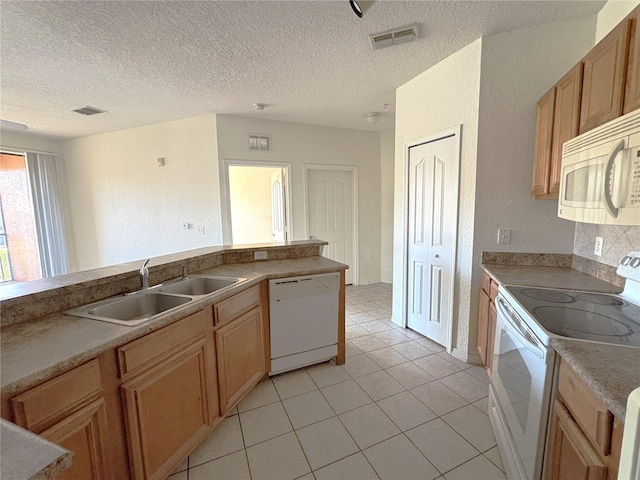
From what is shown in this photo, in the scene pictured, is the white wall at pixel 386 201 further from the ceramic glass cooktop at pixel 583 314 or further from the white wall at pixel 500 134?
the ceramic glass cooktop at pixel 583 314

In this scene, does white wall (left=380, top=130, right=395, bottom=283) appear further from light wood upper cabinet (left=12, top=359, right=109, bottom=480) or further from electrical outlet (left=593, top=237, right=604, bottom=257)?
light wood upper cabinet (left=12, top=359, right=109, bottom=480)

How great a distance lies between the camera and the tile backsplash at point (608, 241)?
1633mm

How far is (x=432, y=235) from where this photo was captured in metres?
2.79

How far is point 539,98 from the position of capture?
2.13m

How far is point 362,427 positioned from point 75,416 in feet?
4.80

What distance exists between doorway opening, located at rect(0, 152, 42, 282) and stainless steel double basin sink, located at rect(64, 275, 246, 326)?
4.62m

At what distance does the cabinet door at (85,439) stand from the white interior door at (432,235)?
2.50 meters

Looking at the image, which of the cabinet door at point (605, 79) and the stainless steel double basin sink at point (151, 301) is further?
the stainless steel double basin sink at point (151, 301)

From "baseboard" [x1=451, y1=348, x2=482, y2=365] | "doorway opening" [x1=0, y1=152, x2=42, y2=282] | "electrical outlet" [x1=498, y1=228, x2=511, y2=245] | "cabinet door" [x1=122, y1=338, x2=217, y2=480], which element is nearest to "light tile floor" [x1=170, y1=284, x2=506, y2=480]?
"baseboard" [x1=451, y1=348, x2=482, y2=365]

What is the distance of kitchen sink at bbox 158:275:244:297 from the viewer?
76.7 inches

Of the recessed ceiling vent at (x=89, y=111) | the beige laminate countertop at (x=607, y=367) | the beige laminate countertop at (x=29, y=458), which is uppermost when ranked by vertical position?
the recessed ceiling vent at (x=89, y=111)

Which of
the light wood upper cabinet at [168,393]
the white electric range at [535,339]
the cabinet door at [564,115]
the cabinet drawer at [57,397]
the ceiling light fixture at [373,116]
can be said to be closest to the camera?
the cabinet drawer at [57,397]

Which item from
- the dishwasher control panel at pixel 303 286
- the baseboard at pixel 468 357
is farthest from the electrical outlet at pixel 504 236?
the dishwasher control panel at pixel 303 286

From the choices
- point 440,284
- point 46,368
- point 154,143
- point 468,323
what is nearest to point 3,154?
point 154,143
